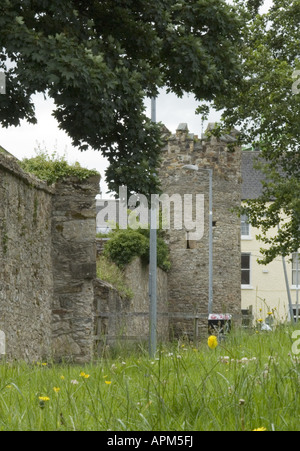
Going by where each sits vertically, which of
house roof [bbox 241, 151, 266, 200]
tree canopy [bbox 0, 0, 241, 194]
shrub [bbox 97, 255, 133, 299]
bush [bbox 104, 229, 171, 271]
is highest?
house roof [bbox 241, 151, 266, 200]

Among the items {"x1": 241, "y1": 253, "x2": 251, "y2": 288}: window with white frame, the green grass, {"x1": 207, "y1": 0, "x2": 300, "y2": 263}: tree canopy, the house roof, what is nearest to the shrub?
{"x1": 207, "y1": 0, "x2": 300, "y2": 263}: tree canopy

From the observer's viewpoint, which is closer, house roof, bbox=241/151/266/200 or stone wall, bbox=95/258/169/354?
stone wall, bbox=95/258/169/354

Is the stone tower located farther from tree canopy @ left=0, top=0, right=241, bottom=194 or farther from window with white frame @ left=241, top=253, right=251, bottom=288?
tree canopy @ left=0, top=0, right=241, bottom=194

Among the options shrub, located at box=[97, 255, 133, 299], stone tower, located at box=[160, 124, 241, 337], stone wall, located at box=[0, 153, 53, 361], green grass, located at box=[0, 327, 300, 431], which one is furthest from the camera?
stone tower, located at box=[160, 124, 241, 337]

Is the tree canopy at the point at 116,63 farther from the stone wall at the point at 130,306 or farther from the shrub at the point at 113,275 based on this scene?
the shrub at the point at 113,275

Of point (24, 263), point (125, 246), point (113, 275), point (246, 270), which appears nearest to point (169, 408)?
point (24, 263)

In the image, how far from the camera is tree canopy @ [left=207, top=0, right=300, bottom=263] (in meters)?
19.4

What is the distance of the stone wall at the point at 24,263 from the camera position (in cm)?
1014

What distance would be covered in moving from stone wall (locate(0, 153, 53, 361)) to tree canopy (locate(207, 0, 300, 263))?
777 centimetres

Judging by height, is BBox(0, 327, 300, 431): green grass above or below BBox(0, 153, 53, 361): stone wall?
below

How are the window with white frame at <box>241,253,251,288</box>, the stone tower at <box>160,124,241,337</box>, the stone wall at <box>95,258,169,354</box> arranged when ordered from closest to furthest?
the stone wall at <box>95,258,169,354</box>, the stone tower at <box>160,124,241,337</box>, the window with white frame at <box>241,253,251,288</box>

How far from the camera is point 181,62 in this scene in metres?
12.5

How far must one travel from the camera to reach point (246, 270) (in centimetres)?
5028

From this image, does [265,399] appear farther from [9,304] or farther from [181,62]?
[181,62]
